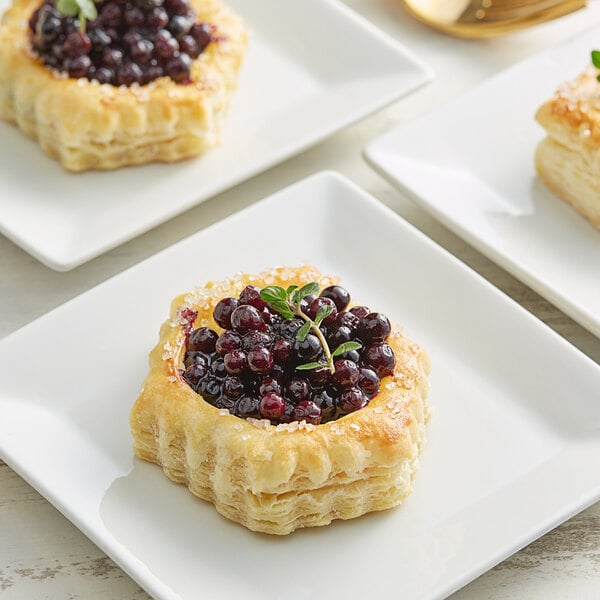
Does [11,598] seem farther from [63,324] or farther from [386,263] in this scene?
[386,263]

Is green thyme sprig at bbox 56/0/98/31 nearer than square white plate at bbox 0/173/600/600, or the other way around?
square white plate at bbox 0/173/600/600

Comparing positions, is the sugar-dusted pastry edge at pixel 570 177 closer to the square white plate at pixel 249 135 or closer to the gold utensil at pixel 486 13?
the square white plate at pixel 249 135

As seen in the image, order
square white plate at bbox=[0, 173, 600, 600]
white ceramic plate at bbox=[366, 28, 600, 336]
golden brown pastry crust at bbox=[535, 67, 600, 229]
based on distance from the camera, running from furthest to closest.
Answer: golden brown pastry crust at bbox=[535, 67, 600, 229], white ceramic plate at bbox=[366, 28, 600, 336], square white plate at bbox=[0, 173, 600, 600]

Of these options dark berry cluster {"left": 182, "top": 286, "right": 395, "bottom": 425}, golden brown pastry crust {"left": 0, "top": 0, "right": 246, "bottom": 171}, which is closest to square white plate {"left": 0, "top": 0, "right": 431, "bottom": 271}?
golden brown pastry crust {"left": 0, "top": 0, "right": 246, "bottom": 171}

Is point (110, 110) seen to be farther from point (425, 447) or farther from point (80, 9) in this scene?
point (425, 447)

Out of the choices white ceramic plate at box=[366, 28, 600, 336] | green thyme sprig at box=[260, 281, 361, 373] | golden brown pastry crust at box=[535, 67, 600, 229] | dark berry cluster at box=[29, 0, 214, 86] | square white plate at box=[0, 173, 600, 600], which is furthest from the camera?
dark berry cluster at box=[29, 0, 214, 86]

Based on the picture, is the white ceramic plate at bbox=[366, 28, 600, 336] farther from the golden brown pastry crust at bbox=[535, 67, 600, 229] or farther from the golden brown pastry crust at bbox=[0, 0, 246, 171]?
the golden brown pastry crust at bbox=[0, 0, 246, 171]
